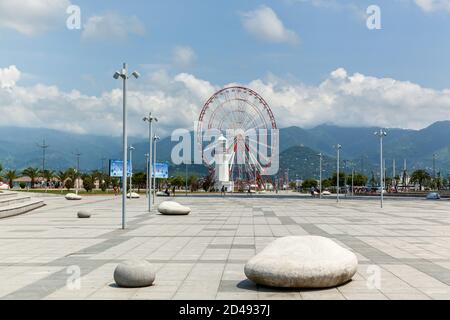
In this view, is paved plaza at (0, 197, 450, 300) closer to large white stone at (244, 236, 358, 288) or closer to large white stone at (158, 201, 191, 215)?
large white stone at (244, 236, 358, 288)

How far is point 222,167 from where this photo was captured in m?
135

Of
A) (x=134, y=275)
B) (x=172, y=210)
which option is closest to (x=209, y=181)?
(x=172, y=210)

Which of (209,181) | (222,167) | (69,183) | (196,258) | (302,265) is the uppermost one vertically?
(222,167)

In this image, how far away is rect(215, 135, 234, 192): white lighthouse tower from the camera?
430ft

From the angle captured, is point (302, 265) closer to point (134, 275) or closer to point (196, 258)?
Result: point (134, 275)

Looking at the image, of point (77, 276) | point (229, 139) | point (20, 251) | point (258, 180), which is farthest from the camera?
point (258, 180)

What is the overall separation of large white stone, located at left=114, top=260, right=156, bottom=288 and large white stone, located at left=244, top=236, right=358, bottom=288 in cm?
220

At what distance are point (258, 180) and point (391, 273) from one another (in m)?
113

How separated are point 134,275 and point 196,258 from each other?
5.16m

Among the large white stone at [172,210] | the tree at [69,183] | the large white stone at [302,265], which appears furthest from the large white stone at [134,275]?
the tree at [69,183]

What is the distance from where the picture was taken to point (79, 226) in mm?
29641

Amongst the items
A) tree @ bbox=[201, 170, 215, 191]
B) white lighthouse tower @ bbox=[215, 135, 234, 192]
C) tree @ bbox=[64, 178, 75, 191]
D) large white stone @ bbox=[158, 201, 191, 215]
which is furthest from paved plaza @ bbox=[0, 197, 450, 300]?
white lighthouse tower @ bbox=[215, 135, 234, 192]
